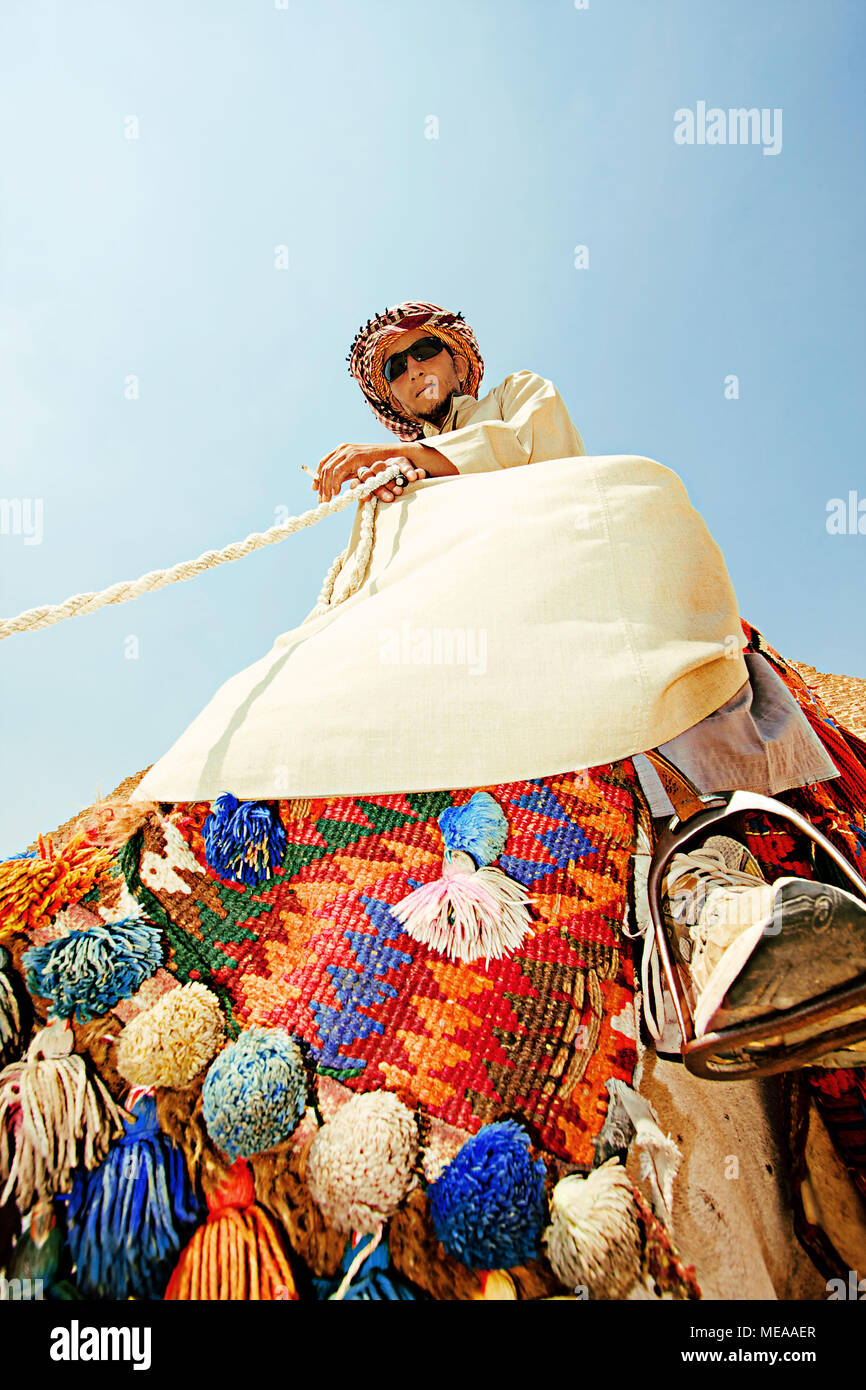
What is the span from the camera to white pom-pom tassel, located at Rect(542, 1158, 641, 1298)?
0.83 meters

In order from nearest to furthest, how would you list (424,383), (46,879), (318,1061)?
(318,1061) → (46,879) → (424,383)

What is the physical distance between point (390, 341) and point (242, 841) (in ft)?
7.80

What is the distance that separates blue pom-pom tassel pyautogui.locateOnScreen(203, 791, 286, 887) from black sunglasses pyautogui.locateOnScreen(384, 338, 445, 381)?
2.24 metres

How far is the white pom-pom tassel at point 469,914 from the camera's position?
1.04m

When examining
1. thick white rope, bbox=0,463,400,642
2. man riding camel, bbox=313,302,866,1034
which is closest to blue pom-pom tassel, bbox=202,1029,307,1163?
man riding camel, bbox=313,302,866,1034

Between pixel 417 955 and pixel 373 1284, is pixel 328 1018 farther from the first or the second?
pixel 373 1284

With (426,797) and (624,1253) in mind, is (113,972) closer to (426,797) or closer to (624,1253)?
(426,797)

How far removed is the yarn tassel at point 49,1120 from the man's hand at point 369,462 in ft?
4.71

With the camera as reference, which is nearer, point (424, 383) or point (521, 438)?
point (521, 438)

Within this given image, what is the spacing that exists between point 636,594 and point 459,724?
46 centimetres

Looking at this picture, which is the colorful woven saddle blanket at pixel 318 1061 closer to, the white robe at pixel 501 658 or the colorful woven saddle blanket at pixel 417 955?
the colorful woven saddle blanket at pixel 417 955

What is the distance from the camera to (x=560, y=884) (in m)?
1.12

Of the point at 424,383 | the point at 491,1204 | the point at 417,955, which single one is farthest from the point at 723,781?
the point at 424,383

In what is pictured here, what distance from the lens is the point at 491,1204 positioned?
2.76 feet
